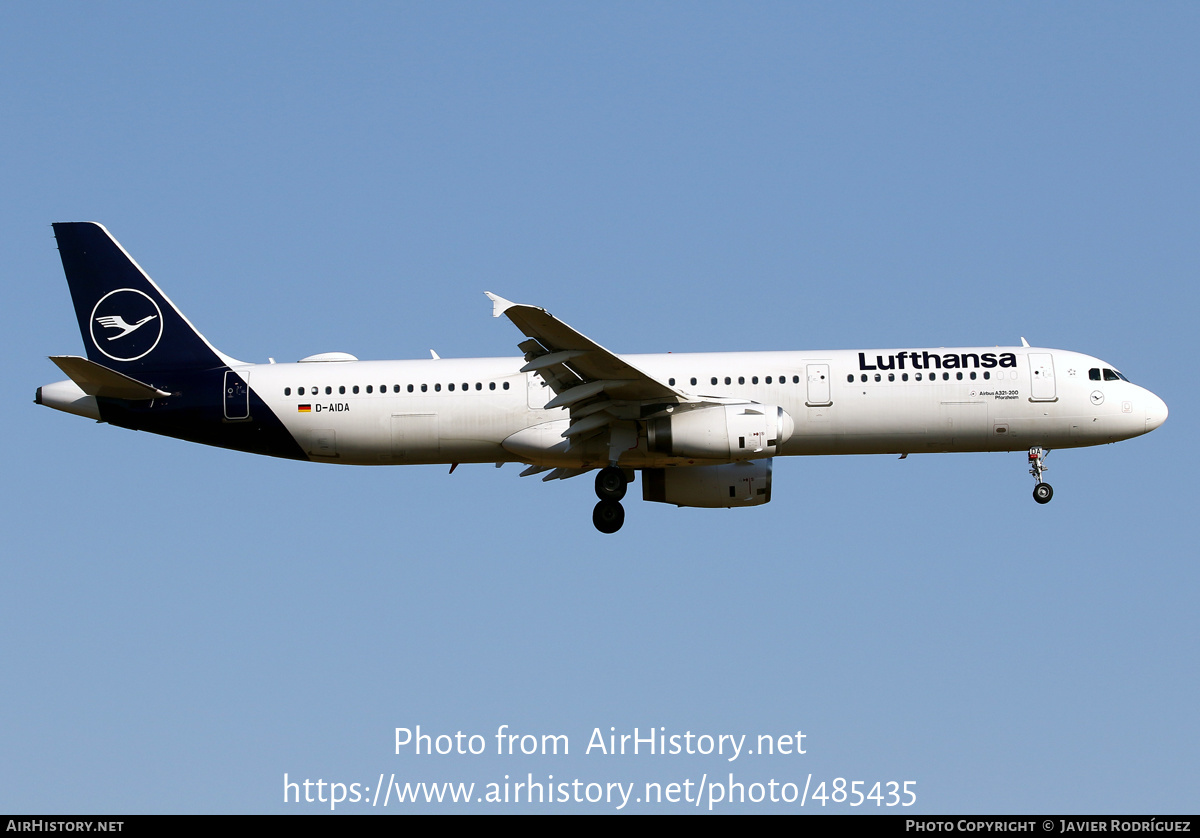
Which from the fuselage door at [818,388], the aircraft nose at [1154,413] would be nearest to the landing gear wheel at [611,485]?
the fuselage door at [818,388]

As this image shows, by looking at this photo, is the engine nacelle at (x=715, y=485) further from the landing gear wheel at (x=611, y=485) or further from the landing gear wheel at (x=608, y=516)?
the landing gear wheel at (x=608, y=516)

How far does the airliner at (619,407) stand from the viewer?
32938 mm

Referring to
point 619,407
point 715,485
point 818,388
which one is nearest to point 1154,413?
point 818,388

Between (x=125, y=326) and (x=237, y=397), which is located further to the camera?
(x=125, y=326)

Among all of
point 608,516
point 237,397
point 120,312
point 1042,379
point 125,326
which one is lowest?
point 608,516

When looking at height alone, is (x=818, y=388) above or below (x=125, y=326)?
below

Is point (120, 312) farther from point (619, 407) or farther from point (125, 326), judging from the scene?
point (619, 407)

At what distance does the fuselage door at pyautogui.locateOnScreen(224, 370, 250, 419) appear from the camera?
111 feet

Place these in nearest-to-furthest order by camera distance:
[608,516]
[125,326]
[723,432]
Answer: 1. [723,432]
2. [608,516]
3. [125,326]

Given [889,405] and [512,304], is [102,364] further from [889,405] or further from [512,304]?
[889,405]

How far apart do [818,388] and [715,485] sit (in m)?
3.86

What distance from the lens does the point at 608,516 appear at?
3378cm

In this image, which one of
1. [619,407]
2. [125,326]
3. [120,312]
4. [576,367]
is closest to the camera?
[576,367]

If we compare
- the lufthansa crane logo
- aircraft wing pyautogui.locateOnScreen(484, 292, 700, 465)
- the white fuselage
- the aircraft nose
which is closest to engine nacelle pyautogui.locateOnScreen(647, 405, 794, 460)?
aircraft wing pyautogui.locateOnScreen(484, 292, 700, 465)
